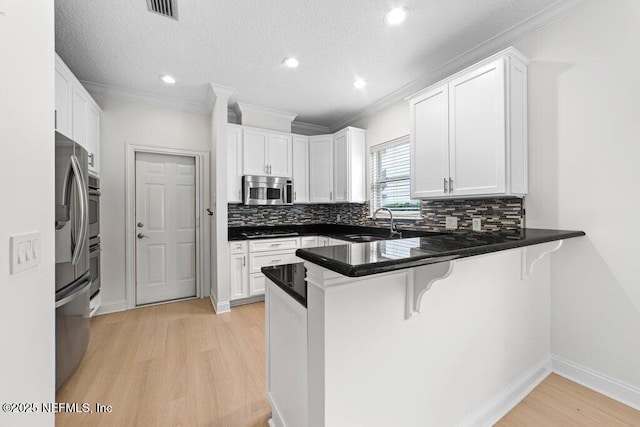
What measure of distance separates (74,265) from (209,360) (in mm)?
1198

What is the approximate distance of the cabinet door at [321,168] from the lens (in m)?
4.00

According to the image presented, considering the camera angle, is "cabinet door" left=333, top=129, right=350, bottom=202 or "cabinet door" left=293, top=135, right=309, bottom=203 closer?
"cabinet door" left=333, top=129, right=350, bottom=202

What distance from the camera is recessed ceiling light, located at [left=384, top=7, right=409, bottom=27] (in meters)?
1.86

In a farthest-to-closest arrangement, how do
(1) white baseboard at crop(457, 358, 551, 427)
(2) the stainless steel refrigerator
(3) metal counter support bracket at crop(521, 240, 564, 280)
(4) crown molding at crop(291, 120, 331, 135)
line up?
(4) crown molding at crop(291, 120, 331, 135) < (3) metal counter support bracket at crop(521, 240, 564, 280) < (2) the stainless steel refrigerator < (1) white baseboard at crop(457, 358, 551, 427)

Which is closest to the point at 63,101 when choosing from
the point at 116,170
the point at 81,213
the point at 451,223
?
the point at 116,170

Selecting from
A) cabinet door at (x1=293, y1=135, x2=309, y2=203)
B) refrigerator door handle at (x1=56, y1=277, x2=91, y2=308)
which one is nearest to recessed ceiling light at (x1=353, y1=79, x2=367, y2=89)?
cabinet door at (x1=293, y1=135, x2=309, y2=203)

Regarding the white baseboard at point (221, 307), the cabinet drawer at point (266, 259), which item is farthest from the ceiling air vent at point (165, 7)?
the white baseboard at point (221, 307)

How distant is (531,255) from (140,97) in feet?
14.2

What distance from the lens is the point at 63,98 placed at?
2158mm

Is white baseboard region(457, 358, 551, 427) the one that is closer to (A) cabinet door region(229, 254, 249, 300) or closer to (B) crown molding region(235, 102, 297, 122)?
(A) cabinet door region(229, 254, 249, 300)

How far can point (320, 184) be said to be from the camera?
4055 mm

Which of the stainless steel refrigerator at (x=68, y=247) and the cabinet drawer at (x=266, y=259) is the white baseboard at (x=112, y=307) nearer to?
the stainless steel refrigerator at (x=68, y=247)

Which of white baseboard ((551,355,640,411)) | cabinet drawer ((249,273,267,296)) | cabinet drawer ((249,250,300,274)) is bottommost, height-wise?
white baseboard ((551,355,640,411))

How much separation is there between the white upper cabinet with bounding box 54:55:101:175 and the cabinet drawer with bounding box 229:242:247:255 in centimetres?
163
